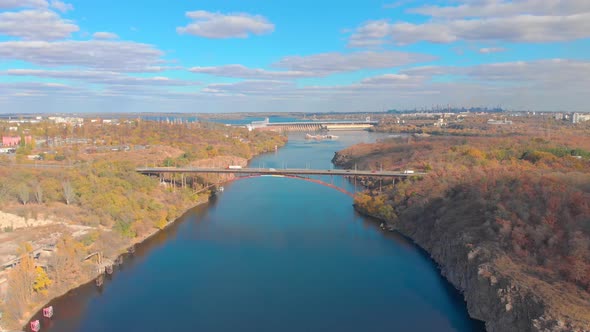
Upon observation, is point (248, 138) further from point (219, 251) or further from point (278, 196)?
A: point (219, 251)

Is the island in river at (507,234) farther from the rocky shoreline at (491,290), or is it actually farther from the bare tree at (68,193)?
the bare tree at (68,193)

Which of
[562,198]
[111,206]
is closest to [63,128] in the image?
[111,206]

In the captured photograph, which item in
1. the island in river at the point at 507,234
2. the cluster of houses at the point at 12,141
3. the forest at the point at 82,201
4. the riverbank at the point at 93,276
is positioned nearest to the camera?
the island in river at the point at 507,234

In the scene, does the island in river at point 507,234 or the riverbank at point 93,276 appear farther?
the riverbank at point 93,276

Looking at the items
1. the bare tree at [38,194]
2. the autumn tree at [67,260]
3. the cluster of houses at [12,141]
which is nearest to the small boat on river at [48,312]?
the autumn tree at [67,260]

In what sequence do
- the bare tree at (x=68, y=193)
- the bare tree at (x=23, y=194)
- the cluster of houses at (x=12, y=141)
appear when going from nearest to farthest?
the bare tree at (x=23, y=194), the bare tree at (x=68, y=193), the cluster of houses at (x=12, y=141)

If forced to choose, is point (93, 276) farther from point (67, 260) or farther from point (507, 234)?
point (507, 234)

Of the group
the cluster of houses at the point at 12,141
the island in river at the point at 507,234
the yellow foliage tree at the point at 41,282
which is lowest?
the yellow foliage tree at the point at 41,282

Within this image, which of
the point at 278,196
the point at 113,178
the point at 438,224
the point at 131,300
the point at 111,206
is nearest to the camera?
the point at 131,300

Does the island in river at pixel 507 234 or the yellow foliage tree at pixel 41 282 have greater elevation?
the island in river at pixel 507 234
